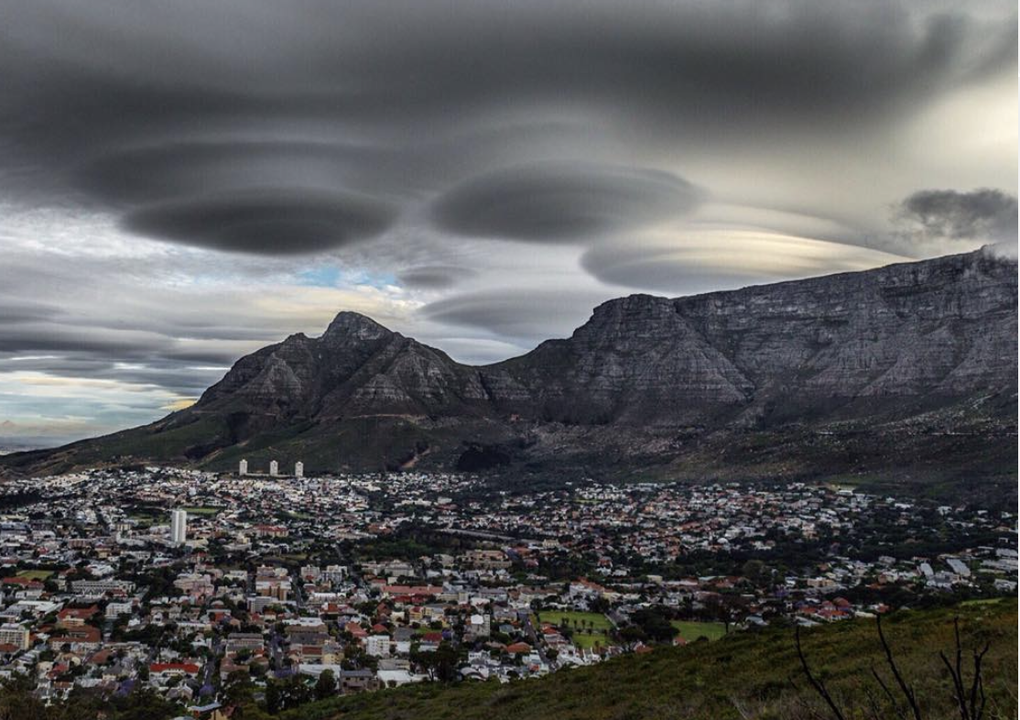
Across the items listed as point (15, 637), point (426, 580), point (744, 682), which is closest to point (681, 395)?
point (426, 580)

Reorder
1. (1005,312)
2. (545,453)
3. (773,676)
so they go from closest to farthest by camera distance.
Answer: (773,676)
(1005,312)
(545,453)

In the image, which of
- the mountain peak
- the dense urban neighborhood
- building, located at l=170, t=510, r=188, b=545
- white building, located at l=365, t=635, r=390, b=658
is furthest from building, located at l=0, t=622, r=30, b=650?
the mountain peak

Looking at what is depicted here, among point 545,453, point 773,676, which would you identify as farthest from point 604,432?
point 773,676

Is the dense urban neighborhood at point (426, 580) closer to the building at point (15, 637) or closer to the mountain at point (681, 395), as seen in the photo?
the building at point (15, 637)

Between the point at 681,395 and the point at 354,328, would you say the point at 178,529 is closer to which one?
the point at 681,395

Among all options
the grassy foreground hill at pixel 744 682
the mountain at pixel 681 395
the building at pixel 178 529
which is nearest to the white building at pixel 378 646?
the grassy foreground hill at pixel 744 682

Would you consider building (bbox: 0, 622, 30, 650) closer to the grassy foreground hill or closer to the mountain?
the grassy foreground hill

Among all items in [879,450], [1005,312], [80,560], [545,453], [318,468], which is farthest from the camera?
[545,453]

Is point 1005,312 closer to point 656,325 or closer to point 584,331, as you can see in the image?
point 656,325
